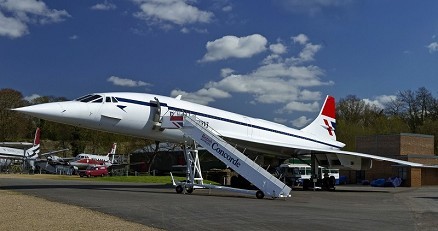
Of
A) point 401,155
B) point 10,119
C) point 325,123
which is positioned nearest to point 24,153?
point 10,119

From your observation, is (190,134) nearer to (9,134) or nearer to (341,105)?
(9,134)

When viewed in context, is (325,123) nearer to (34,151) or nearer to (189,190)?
(189,190)

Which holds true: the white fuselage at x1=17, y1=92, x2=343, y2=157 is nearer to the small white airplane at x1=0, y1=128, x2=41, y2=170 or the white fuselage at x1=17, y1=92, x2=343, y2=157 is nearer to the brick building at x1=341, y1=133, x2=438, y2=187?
the brick building at x1=341, y1=133, x2=438, y2=187

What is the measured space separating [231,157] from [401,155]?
3394cm

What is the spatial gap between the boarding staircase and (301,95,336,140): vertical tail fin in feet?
45.1

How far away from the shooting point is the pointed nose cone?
18500 millimetres

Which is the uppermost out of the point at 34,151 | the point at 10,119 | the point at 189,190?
the point at 10,119

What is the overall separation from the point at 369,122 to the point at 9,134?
54.7 metres

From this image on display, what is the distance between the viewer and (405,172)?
151ft

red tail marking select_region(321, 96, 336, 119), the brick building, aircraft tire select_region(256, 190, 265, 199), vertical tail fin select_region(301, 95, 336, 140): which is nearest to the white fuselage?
aircraft tire select_region(256, 190, 265, 199)

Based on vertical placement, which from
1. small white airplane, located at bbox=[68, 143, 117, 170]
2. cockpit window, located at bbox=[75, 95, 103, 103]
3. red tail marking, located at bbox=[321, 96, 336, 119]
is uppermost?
red tail marking, located at bbox=[321, 96, 336, 119]

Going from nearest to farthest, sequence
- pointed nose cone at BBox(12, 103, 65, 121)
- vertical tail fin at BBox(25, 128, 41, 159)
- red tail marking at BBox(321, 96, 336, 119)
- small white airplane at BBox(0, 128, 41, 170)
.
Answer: pointed nose cone at BBox(12, 103, 65, 121) < red tail marking at BBox(321, 96, 336, 119) < small white airplane at BBox(0, 128, 41, 170) < vertical tail fin at BBox(25, 128, 41, 159)

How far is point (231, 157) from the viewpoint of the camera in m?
19.7

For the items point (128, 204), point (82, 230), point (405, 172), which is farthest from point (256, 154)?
point (405, 172)
